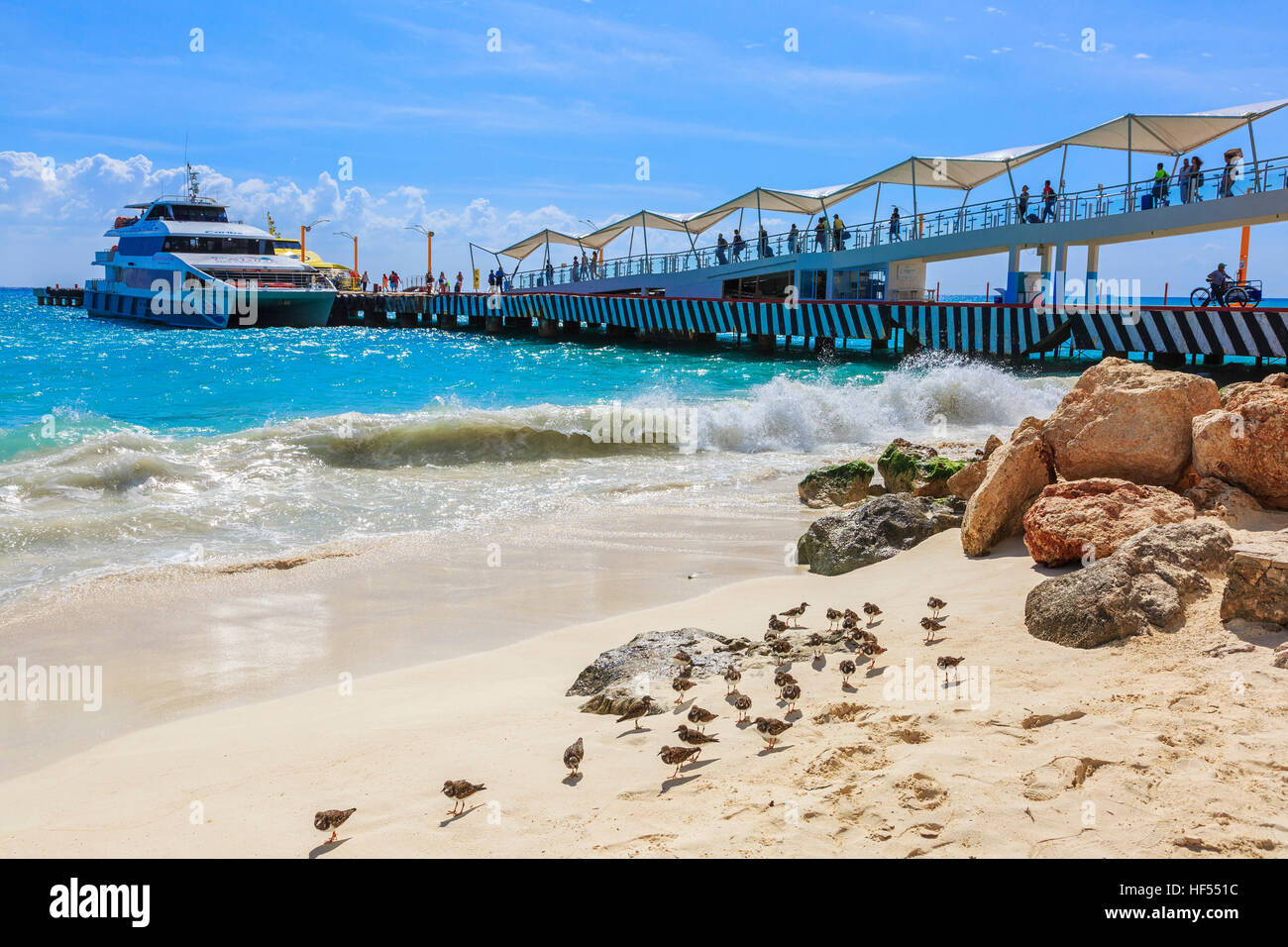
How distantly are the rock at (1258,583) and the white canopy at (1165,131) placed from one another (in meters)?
26.6

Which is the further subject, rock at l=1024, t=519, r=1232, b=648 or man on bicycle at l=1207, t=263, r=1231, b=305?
man on bicycle at l=1207, t=263, r=1231, b=305

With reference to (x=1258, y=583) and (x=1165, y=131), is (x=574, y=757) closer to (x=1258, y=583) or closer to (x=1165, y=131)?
(x=1258, y=583)

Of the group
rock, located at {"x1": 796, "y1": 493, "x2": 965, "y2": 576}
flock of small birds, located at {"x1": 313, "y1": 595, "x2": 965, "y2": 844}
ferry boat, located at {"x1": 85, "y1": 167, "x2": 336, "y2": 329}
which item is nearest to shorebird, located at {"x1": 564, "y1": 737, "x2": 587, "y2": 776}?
flock of small birds, located at {"x1": 313, "y1": 595, "x2": 965, "y2": 844}

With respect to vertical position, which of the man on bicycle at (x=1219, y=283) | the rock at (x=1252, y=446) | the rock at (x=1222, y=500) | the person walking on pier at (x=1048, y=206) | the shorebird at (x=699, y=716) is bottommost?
the shorebird at (x=699, y=716)

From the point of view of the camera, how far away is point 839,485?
10.2 m

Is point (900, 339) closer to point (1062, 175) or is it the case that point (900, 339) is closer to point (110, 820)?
point (1062, 175)

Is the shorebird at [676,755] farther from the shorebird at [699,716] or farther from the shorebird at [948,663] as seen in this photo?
the shorebird at [948,663]

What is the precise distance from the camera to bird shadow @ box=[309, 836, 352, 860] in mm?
3092

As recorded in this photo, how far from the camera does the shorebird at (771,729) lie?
3.74 meters

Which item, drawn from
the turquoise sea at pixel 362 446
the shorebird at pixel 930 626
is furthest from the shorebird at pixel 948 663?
the turquoise sea at pixel 362 446

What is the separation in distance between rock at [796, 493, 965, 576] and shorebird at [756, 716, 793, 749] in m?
3.33

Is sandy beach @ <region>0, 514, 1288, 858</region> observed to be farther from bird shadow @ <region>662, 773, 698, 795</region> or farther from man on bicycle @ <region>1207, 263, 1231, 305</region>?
man on bicycle @ <region>1207, 263, 1231, 305</region>

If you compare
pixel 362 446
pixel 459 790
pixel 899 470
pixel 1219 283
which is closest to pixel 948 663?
Result: pixel 459 790
